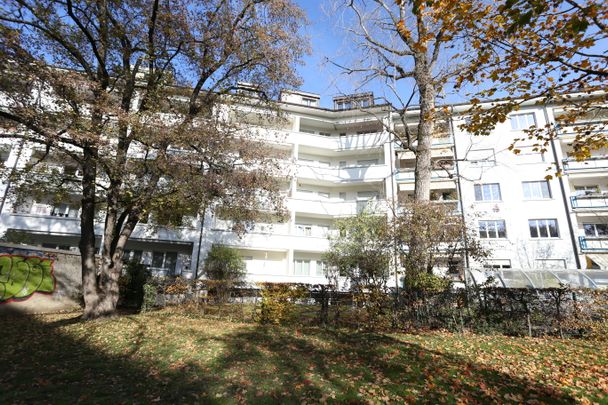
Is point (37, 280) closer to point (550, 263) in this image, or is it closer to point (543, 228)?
point (550, 263)

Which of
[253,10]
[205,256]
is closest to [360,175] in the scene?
[205,256]

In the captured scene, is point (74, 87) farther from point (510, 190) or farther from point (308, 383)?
point (510, 190)

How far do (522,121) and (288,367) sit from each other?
31916 millimetres

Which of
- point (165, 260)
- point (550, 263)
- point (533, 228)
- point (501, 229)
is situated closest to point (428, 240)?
point (501, 229)

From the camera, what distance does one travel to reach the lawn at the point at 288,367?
18.8 ft

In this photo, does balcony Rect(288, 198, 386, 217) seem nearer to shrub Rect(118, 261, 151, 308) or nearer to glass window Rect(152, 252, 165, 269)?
glass window Rect(152, 252, 165, 269)

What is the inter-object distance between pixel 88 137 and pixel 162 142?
2274 mm

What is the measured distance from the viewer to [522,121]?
1169 inches

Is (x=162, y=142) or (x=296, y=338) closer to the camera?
(x=296, y=338)

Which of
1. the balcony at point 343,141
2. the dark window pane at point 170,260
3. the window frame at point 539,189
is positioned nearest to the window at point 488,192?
the window frame at point 539,189

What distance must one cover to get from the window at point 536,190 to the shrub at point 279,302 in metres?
24.6

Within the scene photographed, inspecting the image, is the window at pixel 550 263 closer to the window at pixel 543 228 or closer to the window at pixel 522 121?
the window at pixel 543 228

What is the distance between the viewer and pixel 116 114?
445 inches

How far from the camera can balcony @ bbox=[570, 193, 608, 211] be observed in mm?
25734
